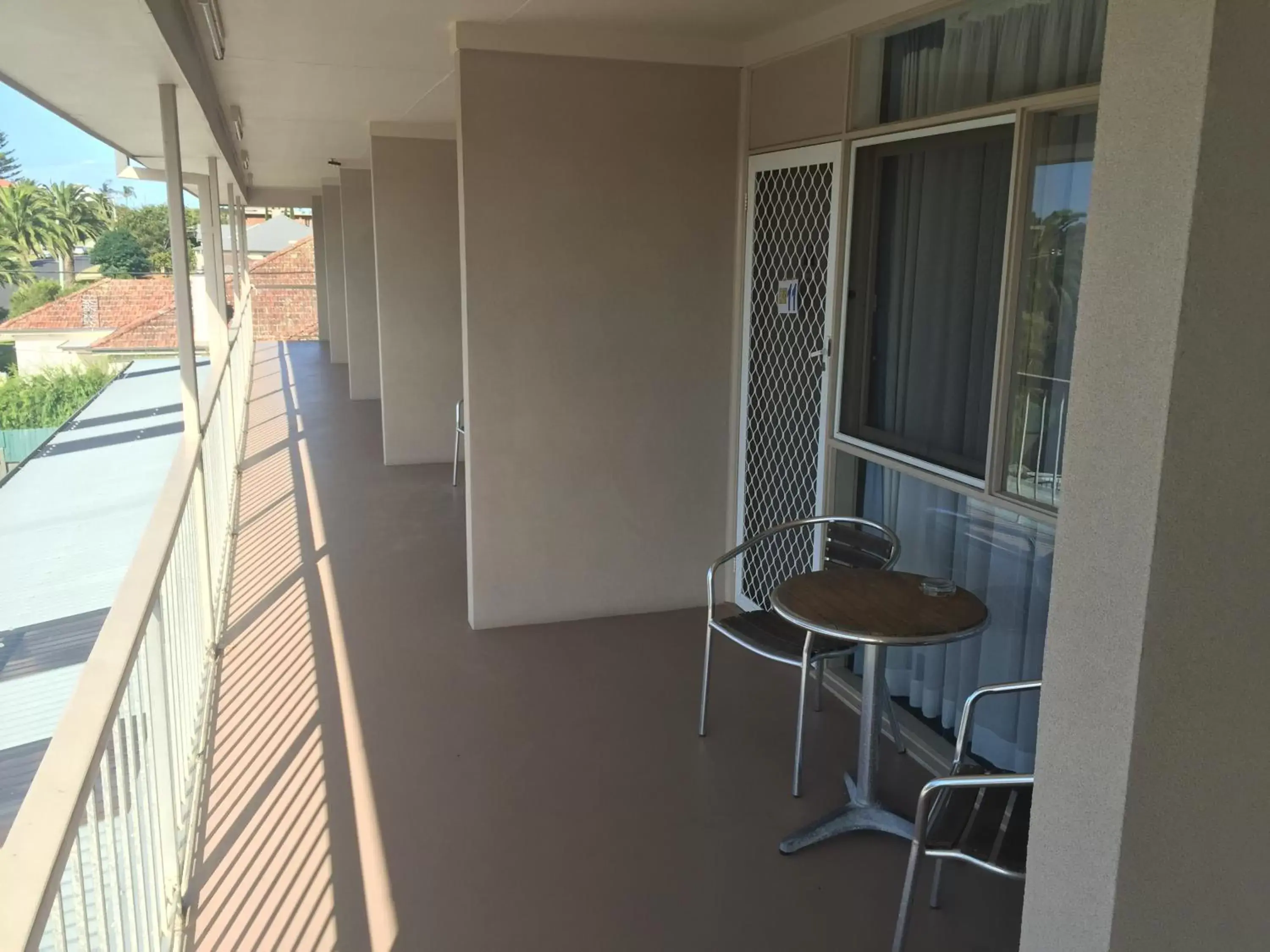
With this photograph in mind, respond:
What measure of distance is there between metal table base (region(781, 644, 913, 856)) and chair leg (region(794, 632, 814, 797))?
17 cm

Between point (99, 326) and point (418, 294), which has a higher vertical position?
point (418, 294)

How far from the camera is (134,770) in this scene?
209cm

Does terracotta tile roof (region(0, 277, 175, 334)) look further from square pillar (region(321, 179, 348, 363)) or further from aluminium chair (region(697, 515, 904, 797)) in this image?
square pillar (region(321, 179, 348, 363))

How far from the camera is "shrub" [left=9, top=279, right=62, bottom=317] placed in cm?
334

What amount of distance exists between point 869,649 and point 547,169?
236 centimetres

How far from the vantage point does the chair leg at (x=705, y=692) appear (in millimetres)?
3404

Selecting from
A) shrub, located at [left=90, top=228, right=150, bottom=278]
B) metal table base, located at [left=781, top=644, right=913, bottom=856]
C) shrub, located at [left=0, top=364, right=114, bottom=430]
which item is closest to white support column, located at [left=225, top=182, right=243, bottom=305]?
shrub, located at [left=90, top=228, right=150, bottom=278]

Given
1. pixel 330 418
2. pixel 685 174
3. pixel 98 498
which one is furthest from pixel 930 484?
pixel 330 418

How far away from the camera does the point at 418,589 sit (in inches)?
197

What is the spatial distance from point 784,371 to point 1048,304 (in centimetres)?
148

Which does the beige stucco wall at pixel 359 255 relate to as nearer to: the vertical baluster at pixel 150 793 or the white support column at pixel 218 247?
the white support column at pixel 218 247

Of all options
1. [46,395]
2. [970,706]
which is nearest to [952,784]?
[970,706]

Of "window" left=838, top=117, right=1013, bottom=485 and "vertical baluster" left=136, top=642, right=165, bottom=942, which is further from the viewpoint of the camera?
"window" left=838, top=117, right=1013, bottom=485

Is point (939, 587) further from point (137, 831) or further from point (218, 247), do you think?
point (218, 247)
